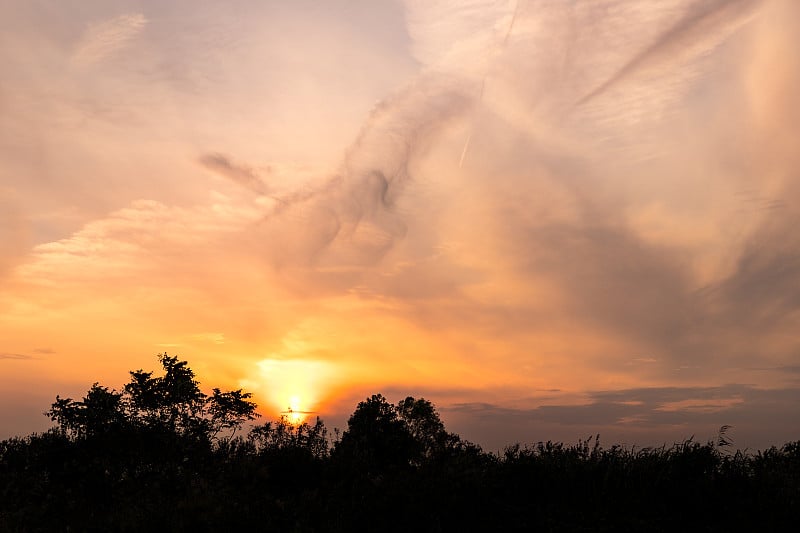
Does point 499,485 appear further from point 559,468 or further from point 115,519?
point 115,519

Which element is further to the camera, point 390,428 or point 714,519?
point 390,428

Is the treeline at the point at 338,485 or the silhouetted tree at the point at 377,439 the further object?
the silhouetted tree at the point at 377,439

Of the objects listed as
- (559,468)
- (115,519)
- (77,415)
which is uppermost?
(77,415)

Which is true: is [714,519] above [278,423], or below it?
below

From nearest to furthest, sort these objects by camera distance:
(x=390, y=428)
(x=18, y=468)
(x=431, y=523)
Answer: (x=431, y=523)
(x=18, y=468)
(x=390, y=428)

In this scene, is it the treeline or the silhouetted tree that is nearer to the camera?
the treeline

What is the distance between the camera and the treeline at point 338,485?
41.3 feet

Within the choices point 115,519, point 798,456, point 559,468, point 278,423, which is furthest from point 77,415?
point 798,456

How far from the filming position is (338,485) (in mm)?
15656

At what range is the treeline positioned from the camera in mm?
12586

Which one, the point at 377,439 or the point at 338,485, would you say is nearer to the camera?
the point at 338,485

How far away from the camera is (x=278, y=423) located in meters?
22.1

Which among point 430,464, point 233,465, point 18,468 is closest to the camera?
point 430,464

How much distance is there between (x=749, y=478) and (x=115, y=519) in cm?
1433
